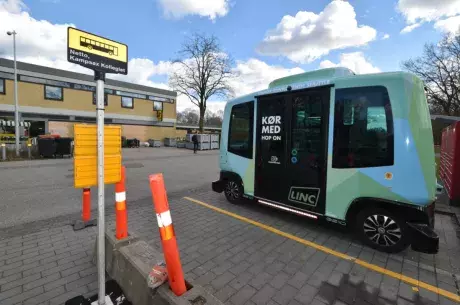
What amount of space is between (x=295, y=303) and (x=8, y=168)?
1410 cm

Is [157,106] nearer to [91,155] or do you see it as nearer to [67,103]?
[67,103]

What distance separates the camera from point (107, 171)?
7.93 feet

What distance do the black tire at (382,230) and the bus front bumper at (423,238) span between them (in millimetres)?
137

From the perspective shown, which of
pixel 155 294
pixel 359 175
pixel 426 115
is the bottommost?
pixel 155 294

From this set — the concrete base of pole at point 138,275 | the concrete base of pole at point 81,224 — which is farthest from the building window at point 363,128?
the concrete base of pole at point 81,224

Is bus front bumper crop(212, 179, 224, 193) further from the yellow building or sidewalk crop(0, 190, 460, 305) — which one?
the yellow building

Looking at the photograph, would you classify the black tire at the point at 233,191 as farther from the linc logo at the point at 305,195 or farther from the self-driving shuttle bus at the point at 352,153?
the linc logo at the point at 305,195

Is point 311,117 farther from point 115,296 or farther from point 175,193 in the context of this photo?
point 175,193

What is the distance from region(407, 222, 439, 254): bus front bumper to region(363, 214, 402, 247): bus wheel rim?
8.5 inches

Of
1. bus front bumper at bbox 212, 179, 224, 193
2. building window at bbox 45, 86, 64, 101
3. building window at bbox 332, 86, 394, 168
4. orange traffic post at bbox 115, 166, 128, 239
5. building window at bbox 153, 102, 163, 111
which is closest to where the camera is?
orange traffic post at bbox 115, 166, 128, 239

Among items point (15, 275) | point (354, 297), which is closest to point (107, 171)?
point (15, 275)

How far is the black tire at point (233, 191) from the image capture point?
5.69 meters

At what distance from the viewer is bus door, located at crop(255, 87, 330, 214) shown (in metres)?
4.07

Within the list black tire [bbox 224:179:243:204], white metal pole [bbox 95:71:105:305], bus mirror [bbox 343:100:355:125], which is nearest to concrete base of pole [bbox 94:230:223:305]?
white metal pole [bbox 95:71:105:305]
